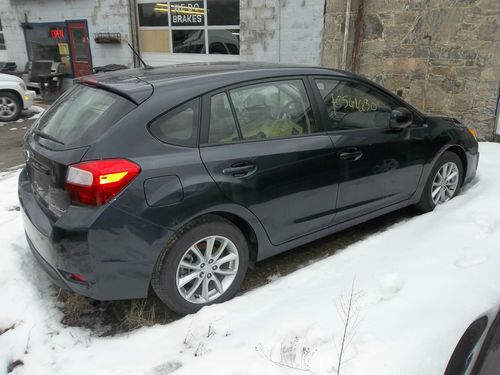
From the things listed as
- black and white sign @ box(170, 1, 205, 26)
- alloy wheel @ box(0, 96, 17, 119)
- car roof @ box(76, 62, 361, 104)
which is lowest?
alloy wheel @ box(0, 96, 17, 119)

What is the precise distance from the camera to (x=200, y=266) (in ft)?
9.46

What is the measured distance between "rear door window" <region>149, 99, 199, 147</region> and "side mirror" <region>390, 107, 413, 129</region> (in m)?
1.84

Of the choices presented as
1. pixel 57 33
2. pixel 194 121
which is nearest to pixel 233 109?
pixel 194 121

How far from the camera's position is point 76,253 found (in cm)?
255

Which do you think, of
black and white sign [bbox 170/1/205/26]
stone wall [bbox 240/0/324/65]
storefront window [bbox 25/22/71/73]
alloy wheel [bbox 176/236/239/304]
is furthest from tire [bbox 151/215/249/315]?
storefront window [bbox 25/22/71/73]

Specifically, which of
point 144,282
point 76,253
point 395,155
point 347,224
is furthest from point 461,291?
point 76,253

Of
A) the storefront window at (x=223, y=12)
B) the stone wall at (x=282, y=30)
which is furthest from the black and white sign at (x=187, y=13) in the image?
the stone wall at (x=282, y=30)

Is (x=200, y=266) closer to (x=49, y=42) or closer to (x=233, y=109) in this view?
(x=233, y=109)

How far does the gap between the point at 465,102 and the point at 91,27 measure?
33.5 ft

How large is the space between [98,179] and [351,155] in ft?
6.51

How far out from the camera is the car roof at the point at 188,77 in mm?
2859

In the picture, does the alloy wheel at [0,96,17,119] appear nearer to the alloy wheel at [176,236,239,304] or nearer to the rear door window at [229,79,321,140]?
the rear door window at [229,79,321,140]

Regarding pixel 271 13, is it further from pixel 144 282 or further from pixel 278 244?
pixel 144 282

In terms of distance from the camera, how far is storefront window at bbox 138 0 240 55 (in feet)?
33.4
